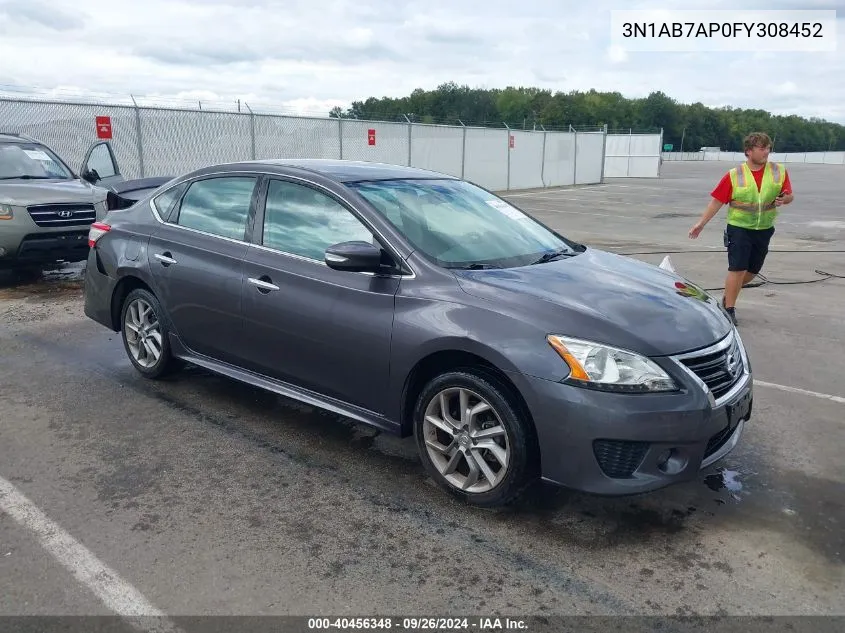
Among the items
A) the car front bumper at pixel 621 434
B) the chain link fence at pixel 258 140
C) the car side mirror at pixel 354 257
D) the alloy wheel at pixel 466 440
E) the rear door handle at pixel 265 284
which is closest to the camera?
the car front bumper at pixel 621 434

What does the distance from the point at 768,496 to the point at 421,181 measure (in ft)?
8.50

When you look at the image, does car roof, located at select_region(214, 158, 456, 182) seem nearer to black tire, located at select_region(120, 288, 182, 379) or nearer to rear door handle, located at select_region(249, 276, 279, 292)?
rear door handle, located at select_region(249, 276, 279, 292)

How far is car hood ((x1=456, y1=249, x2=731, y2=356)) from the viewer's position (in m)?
3.23

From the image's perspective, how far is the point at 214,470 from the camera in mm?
3914

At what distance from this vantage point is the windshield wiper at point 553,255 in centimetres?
407

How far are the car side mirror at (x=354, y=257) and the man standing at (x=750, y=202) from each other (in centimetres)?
425

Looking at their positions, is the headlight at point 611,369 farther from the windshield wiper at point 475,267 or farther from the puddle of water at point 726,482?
the puddle of water at point 726,482

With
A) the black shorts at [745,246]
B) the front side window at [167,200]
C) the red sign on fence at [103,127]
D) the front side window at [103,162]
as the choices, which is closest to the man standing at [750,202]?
Answer: the black shorts at [745,246]

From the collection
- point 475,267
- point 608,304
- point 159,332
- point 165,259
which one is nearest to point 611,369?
point 608,304

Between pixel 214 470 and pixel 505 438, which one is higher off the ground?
pixel 505 438

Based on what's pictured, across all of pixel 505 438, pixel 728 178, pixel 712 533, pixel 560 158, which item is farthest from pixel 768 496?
pixel 560 158

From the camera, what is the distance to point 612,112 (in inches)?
4289

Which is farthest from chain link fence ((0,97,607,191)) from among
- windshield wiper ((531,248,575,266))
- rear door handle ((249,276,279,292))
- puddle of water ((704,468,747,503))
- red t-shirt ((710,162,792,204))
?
puddle of water ((704,468,747,503))

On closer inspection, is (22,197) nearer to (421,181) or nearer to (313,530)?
(421,181)
